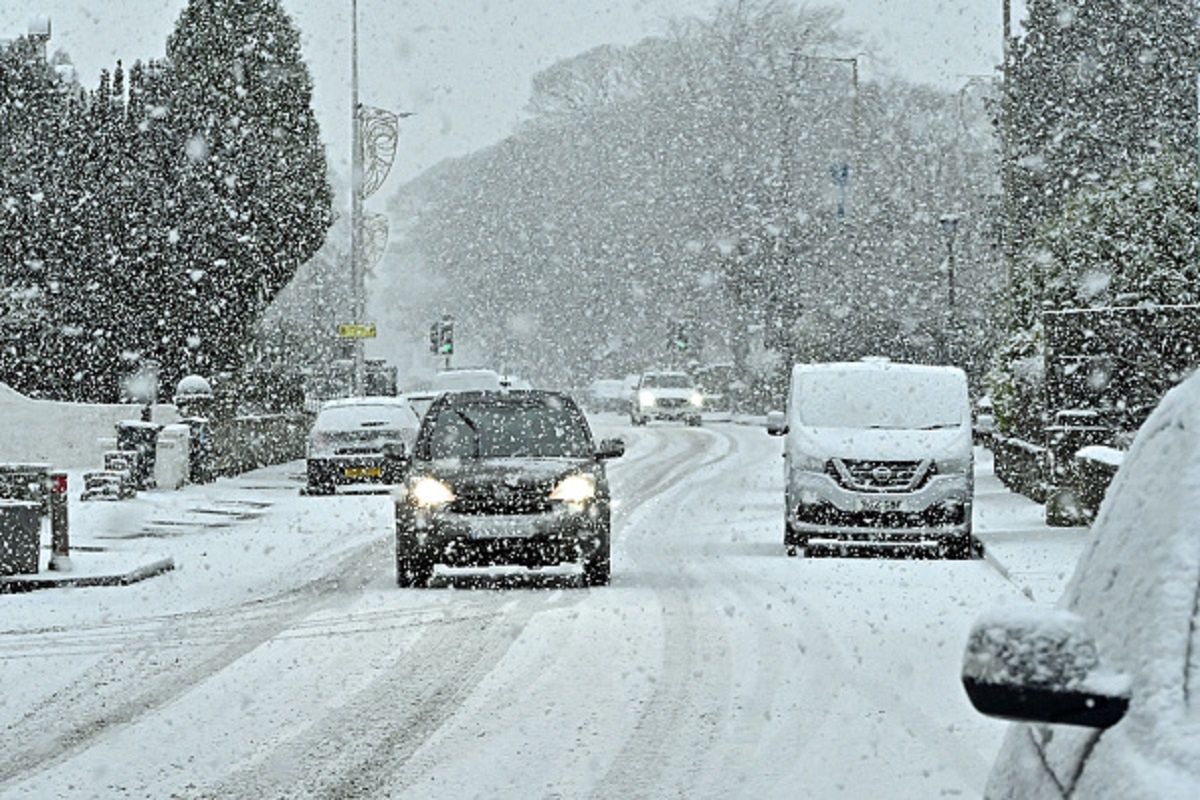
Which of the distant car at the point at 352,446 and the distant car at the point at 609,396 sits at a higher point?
the distant car at the point at 609,396

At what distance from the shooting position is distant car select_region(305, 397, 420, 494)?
30.2m

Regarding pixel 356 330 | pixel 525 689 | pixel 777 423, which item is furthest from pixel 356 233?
pixel 525 689

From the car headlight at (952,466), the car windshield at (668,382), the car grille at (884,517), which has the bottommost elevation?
the car grille at (884,517)

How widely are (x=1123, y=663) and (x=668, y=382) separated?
60.5 meters

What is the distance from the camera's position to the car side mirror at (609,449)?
16.7m

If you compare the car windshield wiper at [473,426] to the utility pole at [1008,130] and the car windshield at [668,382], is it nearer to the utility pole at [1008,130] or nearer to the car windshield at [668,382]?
the utility pole at [1008,130]

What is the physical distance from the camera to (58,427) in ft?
119

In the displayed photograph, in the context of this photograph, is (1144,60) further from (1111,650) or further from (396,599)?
(1111,650)

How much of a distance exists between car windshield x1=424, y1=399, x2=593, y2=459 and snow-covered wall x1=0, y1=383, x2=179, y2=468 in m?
19.2

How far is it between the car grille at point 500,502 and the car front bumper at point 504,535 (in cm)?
3

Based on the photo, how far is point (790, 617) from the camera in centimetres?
1424

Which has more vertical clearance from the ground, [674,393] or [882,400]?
[674,393]

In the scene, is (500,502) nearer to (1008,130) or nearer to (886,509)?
(886,509)

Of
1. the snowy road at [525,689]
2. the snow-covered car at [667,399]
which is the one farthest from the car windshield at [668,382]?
the snowy road at [525,689]
